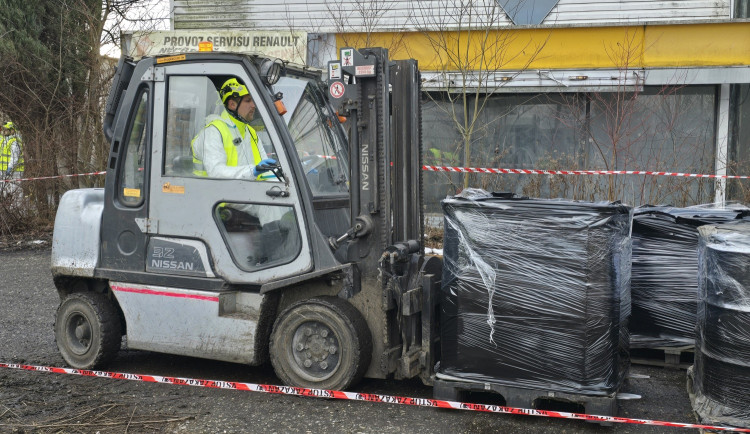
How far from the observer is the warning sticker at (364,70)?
5.07 m

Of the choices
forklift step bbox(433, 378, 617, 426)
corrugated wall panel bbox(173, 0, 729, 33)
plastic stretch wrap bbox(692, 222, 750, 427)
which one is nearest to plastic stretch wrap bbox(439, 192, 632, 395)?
forklift step bbox(433, 378, 617, 426)

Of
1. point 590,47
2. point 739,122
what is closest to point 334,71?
point 590,47

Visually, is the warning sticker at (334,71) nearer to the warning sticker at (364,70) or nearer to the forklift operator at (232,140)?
the warning sticker at (364,70)

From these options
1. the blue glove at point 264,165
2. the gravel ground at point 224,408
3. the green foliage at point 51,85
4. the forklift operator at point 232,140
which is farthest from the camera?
the green foliage at point 51,85

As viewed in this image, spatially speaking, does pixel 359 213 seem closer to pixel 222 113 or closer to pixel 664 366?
pixel 222 113

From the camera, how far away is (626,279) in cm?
505

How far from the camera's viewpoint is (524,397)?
15.3ft

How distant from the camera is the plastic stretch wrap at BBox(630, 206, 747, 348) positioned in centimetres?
574

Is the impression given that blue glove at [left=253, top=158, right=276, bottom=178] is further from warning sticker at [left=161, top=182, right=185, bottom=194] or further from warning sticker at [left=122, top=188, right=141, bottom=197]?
warning sticker at [left=122, top=188, right=141, bottom=197]

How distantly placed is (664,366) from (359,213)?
103 inches

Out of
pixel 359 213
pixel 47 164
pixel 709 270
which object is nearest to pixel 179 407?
pixel 359 213

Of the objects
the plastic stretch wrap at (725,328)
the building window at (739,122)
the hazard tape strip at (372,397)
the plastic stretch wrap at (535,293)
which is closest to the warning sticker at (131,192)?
the hazard tape strip at (372,397)

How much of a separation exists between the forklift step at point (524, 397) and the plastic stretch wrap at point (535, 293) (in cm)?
4

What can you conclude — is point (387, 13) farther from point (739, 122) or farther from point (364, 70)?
point (364, 70)
